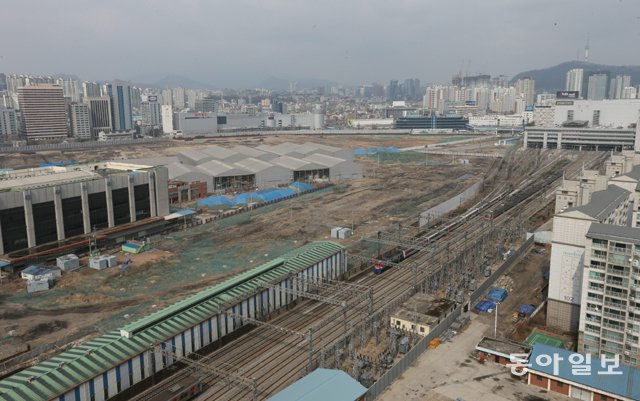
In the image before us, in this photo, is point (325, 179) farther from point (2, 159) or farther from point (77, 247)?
point (2, 159)

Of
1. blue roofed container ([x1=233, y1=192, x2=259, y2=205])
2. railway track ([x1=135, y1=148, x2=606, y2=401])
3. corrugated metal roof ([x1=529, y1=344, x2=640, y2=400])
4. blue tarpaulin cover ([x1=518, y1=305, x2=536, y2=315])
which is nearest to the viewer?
corrugated metal roof ([x1=529, y1=344, x2=640, y2=400])

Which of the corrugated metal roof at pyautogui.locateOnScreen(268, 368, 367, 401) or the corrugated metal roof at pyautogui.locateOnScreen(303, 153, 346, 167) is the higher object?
the corrugated metal roof at pyautogui.locateOnScreen(303, 153, 346, 167)

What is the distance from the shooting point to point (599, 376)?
963 inches

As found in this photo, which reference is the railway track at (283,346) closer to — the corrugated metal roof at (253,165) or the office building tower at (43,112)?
the corrugated metal roof at (253,165)

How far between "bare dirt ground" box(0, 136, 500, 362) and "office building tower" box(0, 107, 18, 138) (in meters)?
152

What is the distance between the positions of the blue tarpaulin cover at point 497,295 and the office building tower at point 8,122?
189 m

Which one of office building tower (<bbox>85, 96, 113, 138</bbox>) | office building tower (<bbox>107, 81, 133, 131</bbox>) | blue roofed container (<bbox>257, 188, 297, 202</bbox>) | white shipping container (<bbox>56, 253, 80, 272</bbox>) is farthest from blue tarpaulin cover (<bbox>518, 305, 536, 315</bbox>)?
office building tower (<bbox>107, 81, 133, 131</bbox>)

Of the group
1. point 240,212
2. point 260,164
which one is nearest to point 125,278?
point 240,212

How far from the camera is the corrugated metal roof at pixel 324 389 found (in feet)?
71.3

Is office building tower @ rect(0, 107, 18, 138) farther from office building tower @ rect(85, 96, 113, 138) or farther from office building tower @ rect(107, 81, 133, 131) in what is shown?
office building tower @ rect(107, 81, 133, 131)

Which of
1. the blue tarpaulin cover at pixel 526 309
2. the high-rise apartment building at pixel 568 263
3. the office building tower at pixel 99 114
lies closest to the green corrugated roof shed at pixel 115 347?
the blue tarpaulin cover at pixel 526 309

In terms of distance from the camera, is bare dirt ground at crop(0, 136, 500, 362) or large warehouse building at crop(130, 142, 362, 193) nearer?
bare dirt ground at crop(0, 136, 500, 362)

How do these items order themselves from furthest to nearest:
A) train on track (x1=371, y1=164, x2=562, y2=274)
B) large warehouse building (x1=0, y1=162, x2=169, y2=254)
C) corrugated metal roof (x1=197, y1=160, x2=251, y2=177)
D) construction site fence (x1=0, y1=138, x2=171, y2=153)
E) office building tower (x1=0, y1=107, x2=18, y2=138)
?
office building tower (x1=0, y1=107, x2=18, y2=138), construction site fence (x1=0, y1=138, x2=171, y2=153), corrugated metal roof (x1=197, y1=160, x2=251, y2=177), large warehouse building (x1=0, y1=162, x2=169, y2=254), train on track (x1=371, y1=164, x2=562, y2=274)

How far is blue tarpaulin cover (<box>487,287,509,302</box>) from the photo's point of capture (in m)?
36.2
